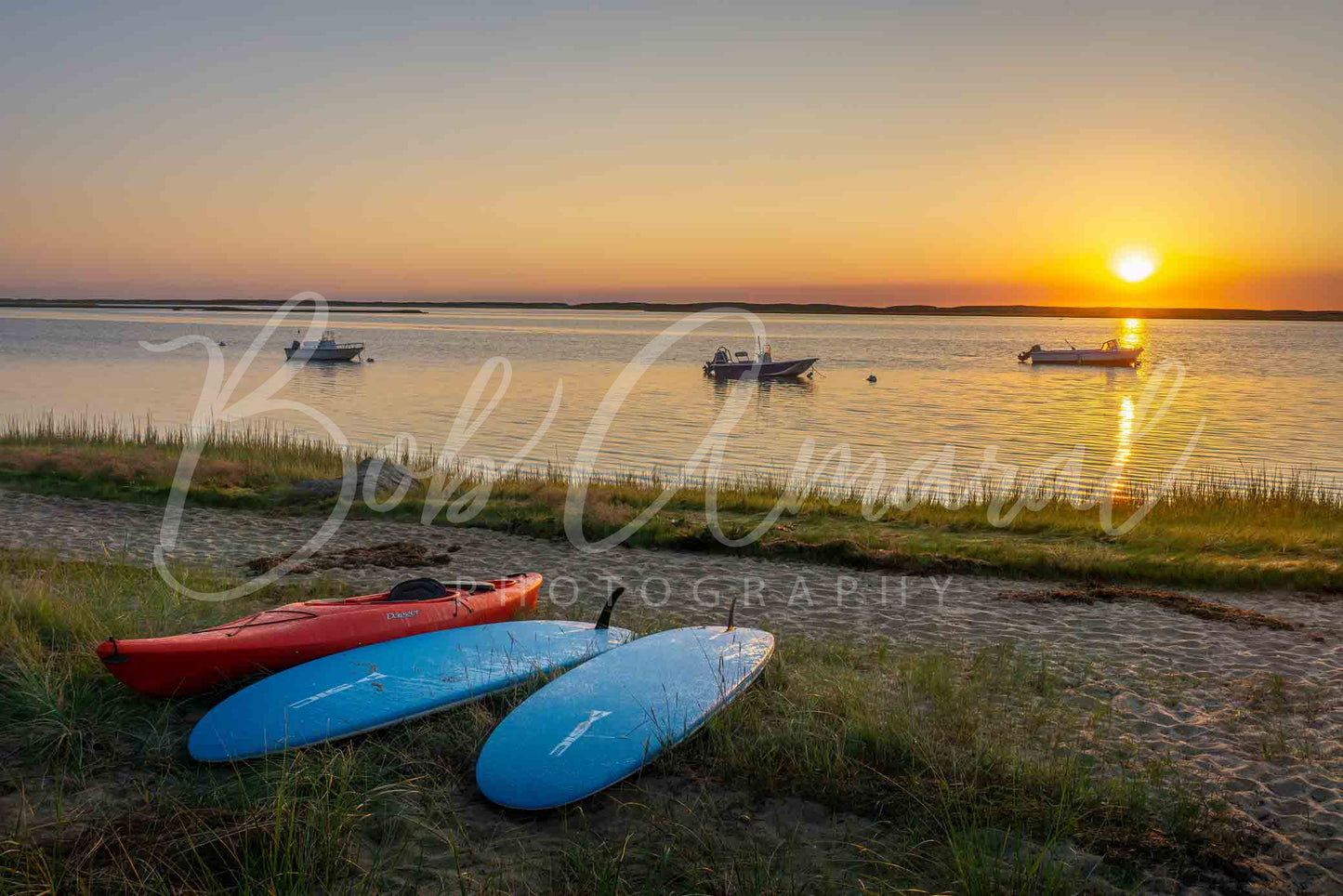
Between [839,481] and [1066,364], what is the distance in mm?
53113

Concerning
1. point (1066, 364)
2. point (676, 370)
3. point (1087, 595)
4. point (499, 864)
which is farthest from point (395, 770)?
point (1066, 364)

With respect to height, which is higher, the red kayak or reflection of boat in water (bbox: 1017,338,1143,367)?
reflection of boat in water (bbox: 1017,338,1143,367)

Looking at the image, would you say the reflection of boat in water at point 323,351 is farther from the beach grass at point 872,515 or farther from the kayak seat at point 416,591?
the kayak seat at point 416,591

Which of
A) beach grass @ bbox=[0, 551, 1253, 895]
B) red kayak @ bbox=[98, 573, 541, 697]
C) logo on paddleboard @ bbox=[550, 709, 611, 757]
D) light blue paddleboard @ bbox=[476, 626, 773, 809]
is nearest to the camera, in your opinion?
beach grass @ bbox=[0, 551, 1253, 895]

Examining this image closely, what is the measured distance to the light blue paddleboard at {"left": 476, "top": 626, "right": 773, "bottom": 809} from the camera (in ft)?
14.3

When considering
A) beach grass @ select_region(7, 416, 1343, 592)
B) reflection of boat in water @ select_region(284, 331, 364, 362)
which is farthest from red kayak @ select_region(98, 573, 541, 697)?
reflection of boat in water @ select_region(284, 331, 364, 362)

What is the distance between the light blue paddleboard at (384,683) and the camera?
4766mm

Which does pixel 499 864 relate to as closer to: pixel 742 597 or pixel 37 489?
pixel 742 597

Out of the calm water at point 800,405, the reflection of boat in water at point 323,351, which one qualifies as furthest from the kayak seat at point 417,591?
the reflection of boat in water at point 323,351

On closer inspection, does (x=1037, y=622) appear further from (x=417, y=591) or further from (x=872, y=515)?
(x=417, y=591)

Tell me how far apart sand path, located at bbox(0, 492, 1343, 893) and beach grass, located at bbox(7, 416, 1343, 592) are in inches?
19.9

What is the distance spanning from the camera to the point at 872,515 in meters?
13.5

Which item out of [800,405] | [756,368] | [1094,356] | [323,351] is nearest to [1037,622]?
[800,405]

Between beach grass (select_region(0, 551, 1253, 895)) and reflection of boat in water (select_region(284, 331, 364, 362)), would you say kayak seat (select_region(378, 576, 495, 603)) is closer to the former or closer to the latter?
beach grass (select_region(0, 551, 1253, 895))
